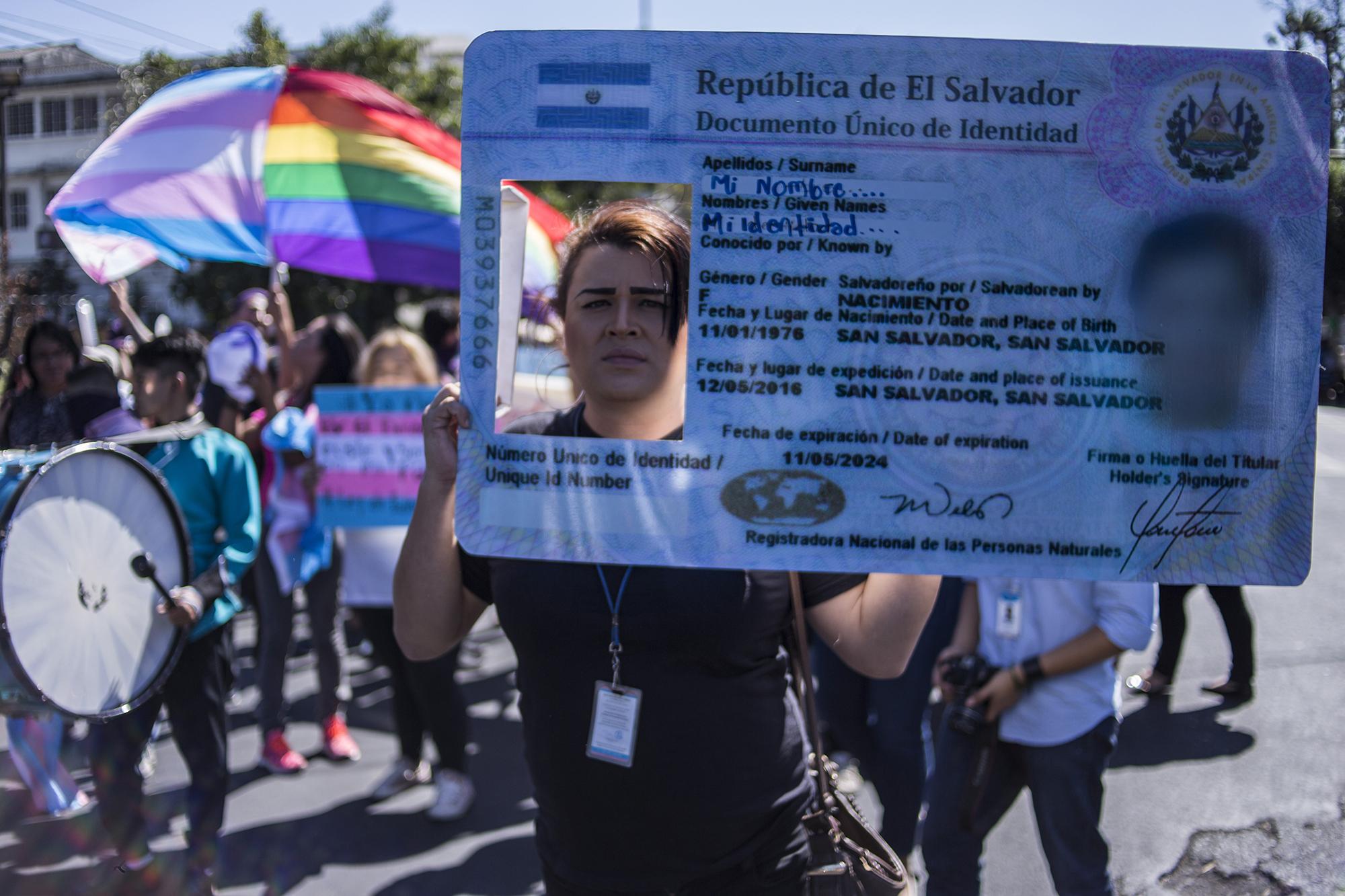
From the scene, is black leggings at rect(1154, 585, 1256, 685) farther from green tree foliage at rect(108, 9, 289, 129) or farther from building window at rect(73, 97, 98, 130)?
building window at rect(73, 97, 98, 130)

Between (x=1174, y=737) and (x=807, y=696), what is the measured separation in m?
3.88

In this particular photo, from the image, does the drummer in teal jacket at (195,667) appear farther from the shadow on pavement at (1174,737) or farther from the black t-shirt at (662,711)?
the shadow on pavement at (1174,737)

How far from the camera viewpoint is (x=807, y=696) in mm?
1913

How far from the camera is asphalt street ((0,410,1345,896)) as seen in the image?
383cm

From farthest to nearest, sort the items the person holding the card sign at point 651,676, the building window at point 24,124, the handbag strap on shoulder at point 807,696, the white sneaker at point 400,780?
the building window at point 24,124 < the white sneaker at point 400,780 < the handbag strap on shoulder at point 807,696 < the person holding the card sign at point 651,676

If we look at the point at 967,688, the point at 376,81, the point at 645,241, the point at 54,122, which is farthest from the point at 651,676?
the point at 54,122

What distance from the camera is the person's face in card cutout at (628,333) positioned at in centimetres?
151

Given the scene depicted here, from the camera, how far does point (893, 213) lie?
1285 mm

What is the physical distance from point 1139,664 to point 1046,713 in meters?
4.02

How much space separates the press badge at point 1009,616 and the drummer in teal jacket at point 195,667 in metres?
2.27

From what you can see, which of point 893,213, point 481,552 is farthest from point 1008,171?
point 481,552

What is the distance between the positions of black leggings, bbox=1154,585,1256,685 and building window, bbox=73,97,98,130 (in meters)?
13.9

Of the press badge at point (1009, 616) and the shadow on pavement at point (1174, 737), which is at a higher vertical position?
the press badge at point (1009, 616)

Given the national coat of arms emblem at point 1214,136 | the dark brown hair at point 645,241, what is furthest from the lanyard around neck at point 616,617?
the national coat of arms emblem at point 1214,136
